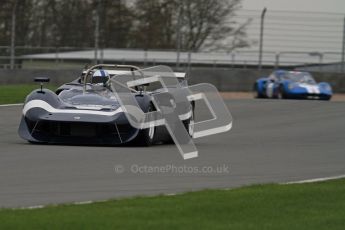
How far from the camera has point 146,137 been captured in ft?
41.4

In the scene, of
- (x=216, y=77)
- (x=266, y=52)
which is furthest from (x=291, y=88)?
(x=266, y=52)

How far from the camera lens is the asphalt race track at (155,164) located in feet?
27.7

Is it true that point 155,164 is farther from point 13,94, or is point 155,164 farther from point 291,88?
point 291,88

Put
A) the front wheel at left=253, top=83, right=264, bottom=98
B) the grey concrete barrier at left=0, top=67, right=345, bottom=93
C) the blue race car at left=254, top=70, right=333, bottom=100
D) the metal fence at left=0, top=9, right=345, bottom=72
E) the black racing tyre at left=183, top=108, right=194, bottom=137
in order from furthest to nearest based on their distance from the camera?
the metal fence at left=0, top=9, right=345, bottom=72 → the grey concrete barrier at left=0, top=67, right=345, bottom=93 → the front wheel at left=253, top=83, right=264, bottom=98 → the blue race car at left=254, top=70, right=333, bottom=100 → the black racing tyre at left=183, top=108, right=194, bottom=137

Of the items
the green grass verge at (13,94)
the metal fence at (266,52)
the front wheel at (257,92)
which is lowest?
the front wheel at (257,92)

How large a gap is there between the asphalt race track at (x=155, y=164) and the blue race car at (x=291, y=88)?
37.1 feet

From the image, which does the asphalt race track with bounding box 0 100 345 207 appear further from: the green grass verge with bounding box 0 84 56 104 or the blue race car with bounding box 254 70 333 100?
the blue race car with bounding box 254 70 333 100

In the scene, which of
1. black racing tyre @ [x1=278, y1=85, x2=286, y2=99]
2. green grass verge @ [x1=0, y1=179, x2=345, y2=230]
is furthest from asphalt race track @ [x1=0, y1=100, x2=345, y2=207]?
black racing tyre @ [x1=278, y1=85, x2=286, y2=99]

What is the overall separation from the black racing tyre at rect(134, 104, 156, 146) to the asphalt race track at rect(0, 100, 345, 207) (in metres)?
0.16

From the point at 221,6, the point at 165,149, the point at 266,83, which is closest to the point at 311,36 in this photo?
the point at 266,83

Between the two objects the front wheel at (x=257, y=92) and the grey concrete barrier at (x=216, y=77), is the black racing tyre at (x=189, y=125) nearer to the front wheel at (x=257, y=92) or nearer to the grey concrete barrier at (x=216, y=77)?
the front wheel at (x=257, y=92)

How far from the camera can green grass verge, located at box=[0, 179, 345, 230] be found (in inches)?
259

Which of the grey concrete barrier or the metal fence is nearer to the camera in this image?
the grey concrete barrier

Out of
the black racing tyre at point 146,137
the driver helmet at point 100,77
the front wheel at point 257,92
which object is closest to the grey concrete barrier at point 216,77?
the front wheel at point 257,92
